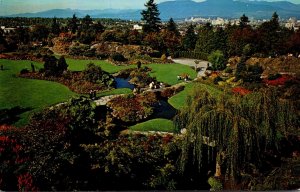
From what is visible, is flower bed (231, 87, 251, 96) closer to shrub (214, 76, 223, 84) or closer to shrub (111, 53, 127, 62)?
shrub (214, 76, 223, 84)

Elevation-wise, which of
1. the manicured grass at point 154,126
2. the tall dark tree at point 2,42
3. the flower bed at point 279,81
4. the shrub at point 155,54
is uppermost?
the tall dark tree at point 2,42

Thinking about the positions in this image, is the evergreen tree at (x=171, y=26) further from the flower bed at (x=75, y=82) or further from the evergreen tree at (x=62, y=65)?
the evergreen tree at (x=62, y=65)

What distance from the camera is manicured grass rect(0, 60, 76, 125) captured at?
8.00 metres

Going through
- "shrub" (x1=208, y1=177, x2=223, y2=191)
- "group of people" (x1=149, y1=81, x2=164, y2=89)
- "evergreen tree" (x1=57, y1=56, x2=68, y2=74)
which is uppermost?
"evergreen tree" (x1=57, y1=56, x2=68, y2=74)

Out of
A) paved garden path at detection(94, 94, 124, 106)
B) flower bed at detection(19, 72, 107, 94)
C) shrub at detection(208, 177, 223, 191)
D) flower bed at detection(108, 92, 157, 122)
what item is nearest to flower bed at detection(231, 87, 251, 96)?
flower bed at detection(108, 92, 157, 122)

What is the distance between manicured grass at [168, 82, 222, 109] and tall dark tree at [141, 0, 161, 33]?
1565 mm

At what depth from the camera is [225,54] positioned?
28.7 ft

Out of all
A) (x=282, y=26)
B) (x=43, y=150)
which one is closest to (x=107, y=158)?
(x=43, y=150)

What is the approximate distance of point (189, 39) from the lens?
905 centimetres

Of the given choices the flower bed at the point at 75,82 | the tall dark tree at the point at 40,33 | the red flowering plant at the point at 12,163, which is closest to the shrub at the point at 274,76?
the flower bed at the point at 75,82

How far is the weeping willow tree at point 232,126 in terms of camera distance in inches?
290

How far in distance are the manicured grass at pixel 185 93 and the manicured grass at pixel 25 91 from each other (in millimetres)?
2280

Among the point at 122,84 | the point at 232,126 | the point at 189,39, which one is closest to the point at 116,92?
the point at 122,84

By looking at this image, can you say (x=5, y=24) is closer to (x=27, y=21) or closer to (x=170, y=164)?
(x=27, y=21)
